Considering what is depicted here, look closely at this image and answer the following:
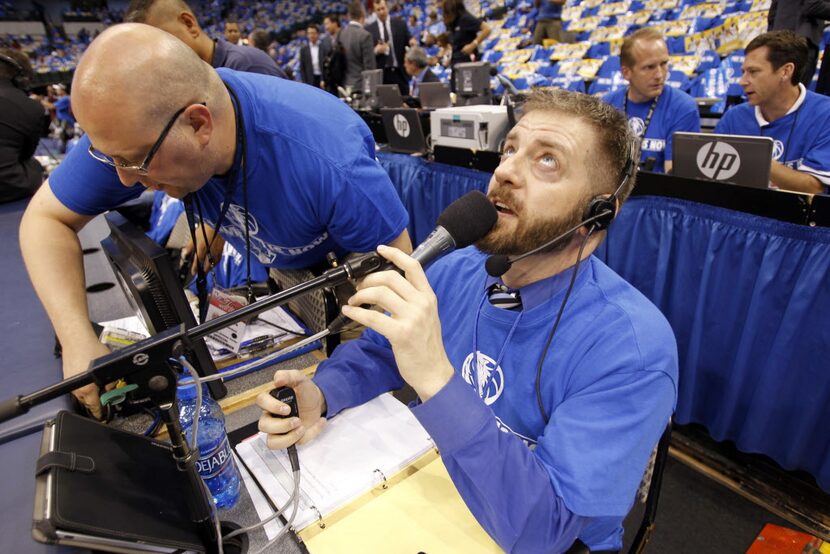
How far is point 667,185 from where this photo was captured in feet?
6.79

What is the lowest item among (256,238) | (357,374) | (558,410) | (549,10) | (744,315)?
(744,315)

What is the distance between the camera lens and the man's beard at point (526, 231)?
0.97 metres

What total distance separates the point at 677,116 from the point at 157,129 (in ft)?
10.6

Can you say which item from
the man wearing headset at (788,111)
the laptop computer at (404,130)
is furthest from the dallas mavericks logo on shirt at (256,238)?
the man wearing headset at (788,111)

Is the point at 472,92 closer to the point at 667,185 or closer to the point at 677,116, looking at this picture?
the point at 677,116

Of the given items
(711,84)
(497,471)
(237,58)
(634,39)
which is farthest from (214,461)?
(711,84)

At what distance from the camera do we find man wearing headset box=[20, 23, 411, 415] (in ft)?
3.00

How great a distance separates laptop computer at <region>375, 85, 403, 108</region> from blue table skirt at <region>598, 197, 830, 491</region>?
299cm

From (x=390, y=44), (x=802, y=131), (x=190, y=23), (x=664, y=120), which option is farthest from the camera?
(x=390, y=44)

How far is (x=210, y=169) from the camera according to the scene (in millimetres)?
1120

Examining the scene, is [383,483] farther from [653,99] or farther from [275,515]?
[653,99]

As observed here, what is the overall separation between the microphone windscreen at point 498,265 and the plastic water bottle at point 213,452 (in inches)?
24.1

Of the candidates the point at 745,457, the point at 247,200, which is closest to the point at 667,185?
the point at 745,457

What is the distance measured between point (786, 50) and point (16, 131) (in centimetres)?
483
